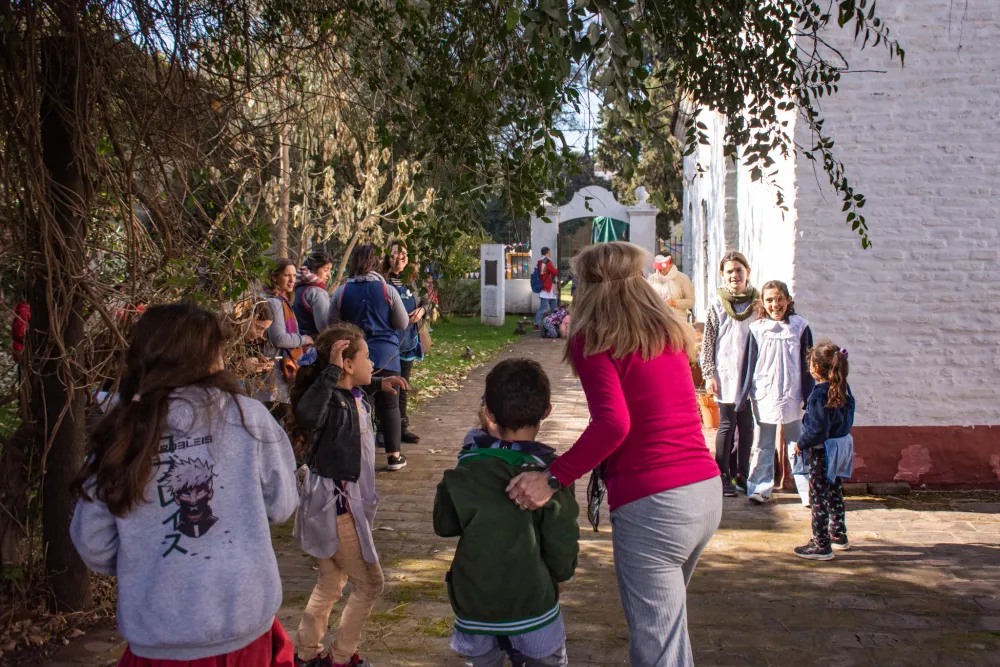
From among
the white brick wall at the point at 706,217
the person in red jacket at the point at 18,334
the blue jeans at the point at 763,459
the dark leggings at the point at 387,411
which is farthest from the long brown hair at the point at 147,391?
the white brick wall at the point at 706,217

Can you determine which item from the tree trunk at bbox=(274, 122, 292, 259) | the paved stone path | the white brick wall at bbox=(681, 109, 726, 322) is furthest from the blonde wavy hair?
the tree trunk at bbox=(274, 122, 292, 259)

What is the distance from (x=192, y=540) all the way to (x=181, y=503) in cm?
11

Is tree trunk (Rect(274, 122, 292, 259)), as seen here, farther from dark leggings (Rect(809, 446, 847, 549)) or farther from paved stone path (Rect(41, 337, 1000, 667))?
dark leggings (Rect(809, 446, 847, 549))

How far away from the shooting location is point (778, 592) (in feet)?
16.3

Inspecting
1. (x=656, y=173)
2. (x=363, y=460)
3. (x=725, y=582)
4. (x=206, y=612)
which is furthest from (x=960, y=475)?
(x=656, y=173)

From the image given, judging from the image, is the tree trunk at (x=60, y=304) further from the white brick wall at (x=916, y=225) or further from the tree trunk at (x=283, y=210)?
the tree trunk at (x=283, y=210)

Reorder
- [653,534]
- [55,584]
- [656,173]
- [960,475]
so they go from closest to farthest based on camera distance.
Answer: [653,534] < [55,584] < [960,475] < [656,173]

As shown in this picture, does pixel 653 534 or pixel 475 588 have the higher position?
pixel 653 534

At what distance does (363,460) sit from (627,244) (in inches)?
61.0

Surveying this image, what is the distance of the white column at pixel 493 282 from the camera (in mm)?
21750

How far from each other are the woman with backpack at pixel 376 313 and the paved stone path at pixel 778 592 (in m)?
0.77

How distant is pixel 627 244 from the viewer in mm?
3139

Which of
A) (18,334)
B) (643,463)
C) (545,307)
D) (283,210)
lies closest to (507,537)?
(643,463)

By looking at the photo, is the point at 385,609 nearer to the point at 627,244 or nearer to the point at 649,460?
the point at 649,460
